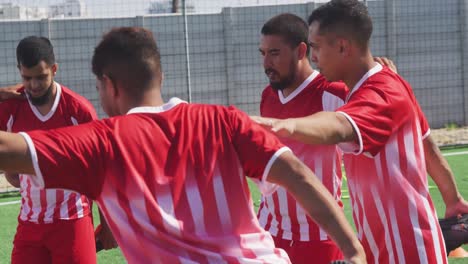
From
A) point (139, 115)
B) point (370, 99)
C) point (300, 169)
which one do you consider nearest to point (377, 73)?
point (370, 99)

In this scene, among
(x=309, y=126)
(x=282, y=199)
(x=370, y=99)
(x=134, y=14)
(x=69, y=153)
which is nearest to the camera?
(x=69, y=153)

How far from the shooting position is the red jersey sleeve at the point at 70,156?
2877 mm

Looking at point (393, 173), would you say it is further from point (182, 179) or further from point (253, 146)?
point (182, 179)

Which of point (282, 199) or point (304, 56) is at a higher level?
point (304, 56)

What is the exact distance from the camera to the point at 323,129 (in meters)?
3.50

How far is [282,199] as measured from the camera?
17.7ft

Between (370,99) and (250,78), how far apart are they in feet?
35.0

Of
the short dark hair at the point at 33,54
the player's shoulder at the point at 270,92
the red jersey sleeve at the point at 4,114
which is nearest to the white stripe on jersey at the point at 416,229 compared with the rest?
the player's shoulder at the point at 270,92

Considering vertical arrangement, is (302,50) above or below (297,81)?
above

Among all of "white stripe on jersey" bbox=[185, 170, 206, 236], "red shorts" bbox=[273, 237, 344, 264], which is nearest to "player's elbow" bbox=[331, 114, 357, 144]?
"white stripe on jersey" bbox=[185, 170, 206, 236]

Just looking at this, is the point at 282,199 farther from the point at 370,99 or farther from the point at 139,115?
the point at 139,115

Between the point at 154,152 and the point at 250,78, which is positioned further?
the point at 250,78

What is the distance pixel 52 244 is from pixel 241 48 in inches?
A: 359

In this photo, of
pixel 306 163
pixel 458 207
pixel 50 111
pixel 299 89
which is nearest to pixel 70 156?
pixel 458 207
